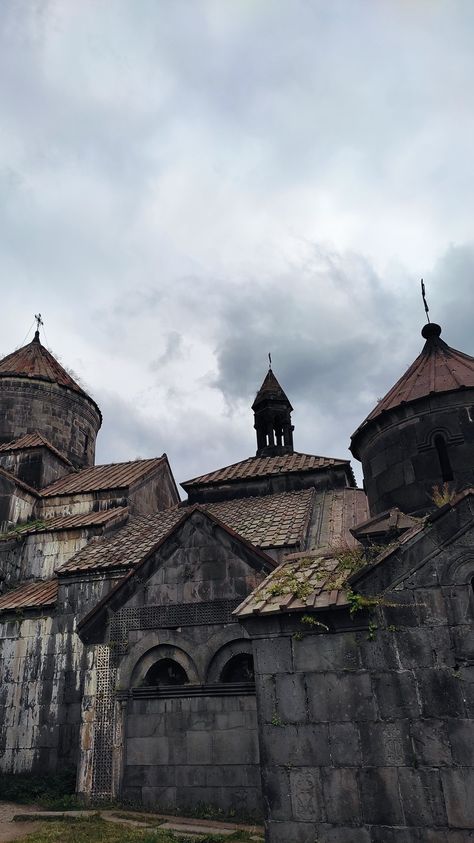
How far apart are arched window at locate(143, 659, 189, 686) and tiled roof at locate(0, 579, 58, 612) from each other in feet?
12.6

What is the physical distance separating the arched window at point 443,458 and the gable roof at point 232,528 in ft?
9.49

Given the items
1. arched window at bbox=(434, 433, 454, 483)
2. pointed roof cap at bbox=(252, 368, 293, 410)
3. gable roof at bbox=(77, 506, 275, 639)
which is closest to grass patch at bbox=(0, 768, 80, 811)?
gable roof at bbox=(77, 506, 275, 639)

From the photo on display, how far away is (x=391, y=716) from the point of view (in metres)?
5.32

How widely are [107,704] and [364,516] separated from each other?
658cm

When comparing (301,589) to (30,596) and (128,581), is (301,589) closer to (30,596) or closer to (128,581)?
(128,581)

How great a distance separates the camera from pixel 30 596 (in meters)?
13.2

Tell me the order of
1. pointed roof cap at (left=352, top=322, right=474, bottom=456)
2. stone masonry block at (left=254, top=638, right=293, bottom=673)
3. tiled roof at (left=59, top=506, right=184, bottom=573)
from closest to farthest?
A: stone masonry block at (left=254, top=638, right=293, bottom=673), pointed roof cap at (left=352, top=322, right=474, bottom=456), tiled roof at (left=59, top=506, right=184, bottom=573)

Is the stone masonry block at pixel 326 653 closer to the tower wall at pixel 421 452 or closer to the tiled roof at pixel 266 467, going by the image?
the tower wall at pixel 421 452

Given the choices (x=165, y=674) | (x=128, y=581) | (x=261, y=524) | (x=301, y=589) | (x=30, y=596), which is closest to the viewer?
(x=301, y=589)

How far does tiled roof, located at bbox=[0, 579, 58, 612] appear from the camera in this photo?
12.6 metres

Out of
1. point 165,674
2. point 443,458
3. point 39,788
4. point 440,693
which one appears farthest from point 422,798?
point 39,788

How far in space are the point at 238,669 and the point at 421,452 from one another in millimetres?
4531

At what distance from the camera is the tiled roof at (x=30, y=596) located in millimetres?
12617

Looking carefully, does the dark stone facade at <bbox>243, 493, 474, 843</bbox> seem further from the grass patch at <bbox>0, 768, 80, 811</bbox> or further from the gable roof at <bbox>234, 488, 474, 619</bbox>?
the grass patch at <bbox>0, 768, 80, 811</bbox>
